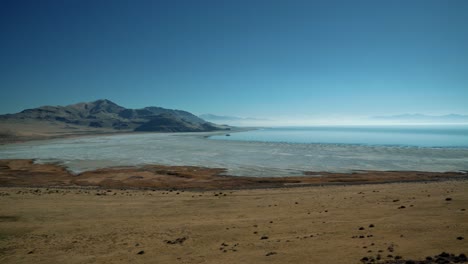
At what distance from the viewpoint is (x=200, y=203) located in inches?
1168

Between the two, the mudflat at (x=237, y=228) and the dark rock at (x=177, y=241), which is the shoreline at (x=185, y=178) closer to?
the mudflat at (x=237, y=228)

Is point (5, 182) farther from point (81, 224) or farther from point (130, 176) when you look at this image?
point (81, 224)

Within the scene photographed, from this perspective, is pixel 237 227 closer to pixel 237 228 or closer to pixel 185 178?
pixel 237 228

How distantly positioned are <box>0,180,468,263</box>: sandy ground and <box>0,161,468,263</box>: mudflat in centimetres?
6

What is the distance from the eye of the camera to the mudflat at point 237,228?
1591 cm

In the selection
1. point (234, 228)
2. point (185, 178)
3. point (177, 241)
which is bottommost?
point (185, 178)

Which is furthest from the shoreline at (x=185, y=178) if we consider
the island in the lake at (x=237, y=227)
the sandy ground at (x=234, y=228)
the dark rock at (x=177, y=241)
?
the dark rock at (x=177, y=241)

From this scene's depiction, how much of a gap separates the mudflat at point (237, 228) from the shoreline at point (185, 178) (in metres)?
11.5

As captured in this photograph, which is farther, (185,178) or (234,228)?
(185,178)

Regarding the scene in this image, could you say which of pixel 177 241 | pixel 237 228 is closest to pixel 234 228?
pixel 237 228

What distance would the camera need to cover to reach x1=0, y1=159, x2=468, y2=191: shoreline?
4366cm

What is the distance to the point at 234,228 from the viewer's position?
2089cm

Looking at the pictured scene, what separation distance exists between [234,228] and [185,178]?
3112 centimetres

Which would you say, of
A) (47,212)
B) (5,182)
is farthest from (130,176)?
(47,212)
